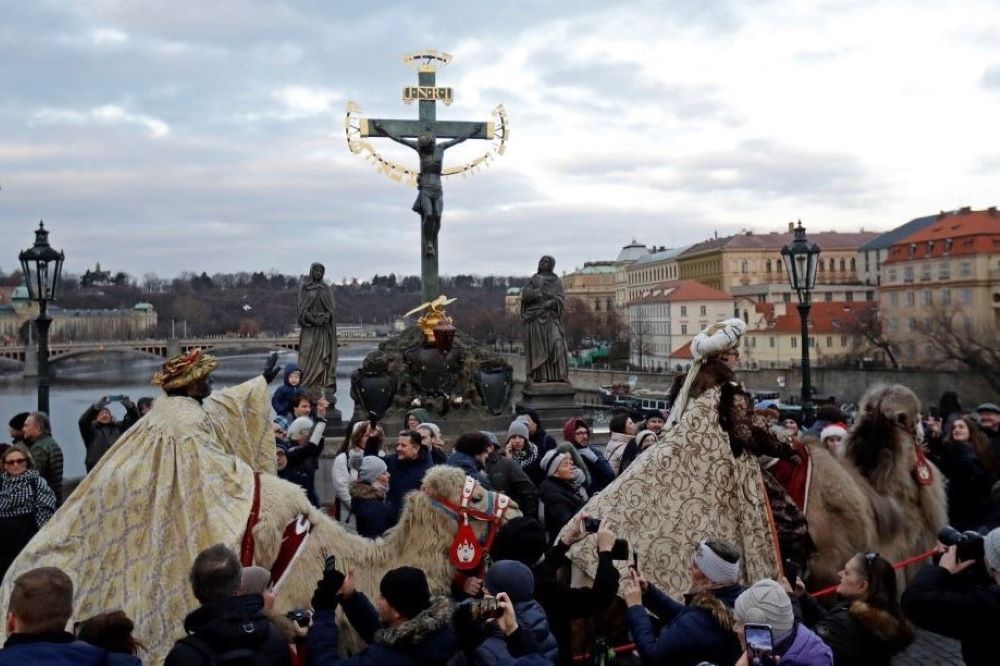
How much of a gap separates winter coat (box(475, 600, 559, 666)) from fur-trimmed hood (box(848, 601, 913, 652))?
4.08 ft

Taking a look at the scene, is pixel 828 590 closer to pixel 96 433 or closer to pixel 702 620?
pixel 702 620

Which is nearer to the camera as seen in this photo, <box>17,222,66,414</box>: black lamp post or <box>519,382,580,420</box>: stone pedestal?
<box>17,222,66,414</box>: black lamp post

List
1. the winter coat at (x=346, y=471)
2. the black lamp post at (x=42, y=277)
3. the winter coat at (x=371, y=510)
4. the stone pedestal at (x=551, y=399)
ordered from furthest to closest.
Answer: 1. the stone pedestal at (x=551, y=399)
2. the black lamp post at (x=42, y=277)
3. the winter coat at (x=346, y=471)
4. the winter coat at (x=371, y=510)

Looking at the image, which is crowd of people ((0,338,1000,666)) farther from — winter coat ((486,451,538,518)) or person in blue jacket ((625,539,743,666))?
winter coat ((486,451,538,518))

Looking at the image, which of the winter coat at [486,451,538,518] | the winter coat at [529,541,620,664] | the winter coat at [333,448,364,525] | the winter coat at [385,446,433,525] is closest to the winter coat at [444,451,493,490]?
the winter coat at [486,451,538,518]

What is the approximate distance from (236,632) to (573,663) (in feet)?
6.38

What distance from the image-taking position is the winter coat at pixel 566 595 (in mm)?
3943

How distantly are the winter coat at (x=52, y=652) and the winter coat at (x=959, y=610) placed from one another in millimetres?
2742

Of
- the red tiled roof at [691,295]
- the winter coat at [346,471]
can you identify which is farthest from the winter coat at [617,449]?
the red tiled roof at [691,295]

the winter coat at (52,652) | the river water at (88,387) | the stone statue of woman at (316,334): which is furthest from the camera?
the river water at (88,387)

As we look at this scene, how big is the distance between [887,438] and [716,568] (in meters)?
3.00

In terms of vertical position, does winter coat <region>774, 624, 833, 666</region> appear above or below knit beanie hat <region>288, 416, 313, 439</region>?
below

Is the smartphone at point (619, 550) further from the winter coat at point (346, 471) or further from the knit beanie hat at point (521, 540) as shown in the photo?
the winter coat at point (346, 471)

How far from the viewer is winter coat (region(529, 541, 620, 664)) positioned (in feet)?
12.9
